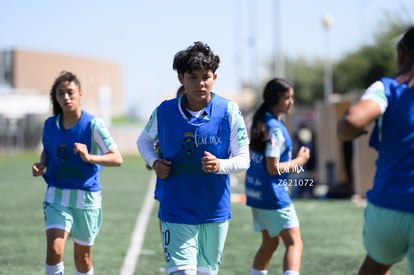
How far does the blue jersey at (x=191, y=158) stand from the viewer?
5.43 m

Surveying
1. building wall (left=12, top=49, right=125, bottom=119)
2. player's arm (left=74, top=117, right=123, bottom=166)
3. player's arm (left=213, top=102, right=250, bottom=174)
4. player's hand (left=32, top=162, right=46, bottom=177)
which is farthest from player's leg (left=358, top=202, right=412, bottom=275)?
building wall (left=12, top=49, right=125, bottom=119)

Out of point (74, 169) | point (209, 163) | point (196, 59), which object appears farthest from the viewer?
point (74, 169)

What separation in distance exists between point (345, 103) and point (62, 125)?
14.7 m

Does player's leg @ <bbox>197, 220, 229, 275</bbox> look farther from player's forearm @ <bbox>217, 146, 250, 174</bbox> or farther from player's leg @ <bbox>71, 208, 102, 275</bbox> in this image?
player's leg @ <bbox>71, 208, 102, 275</bbox>

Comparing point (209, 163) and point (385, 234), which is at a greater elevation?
point (209, 163)

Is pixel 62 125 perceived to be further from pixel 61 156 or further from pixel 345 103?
pixel 345 103

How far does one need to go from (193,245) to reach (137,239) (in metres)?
6.57

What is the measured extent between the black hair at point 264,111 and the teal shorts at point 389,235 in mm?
2821

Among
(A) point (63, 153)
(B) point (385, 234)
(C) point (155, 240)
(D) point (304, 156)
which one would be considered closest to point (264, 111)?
(D) point (304, 156)

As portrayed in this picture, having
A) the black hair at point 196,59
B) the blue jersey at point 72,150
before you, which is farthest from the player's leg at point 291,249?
the black hair at point 196,59

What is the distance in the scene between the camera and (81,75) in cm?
2623

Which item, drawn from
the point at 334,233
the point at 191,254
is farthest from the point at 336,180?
the point at 191,254

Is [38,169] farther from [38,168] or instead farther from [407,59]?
[407,59]

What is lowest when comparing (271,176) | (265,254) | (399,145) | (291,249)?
(265,254)
